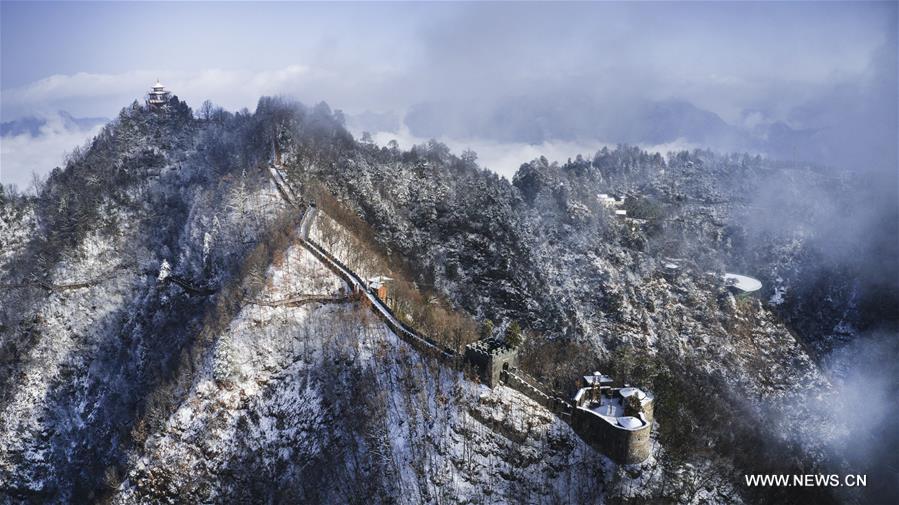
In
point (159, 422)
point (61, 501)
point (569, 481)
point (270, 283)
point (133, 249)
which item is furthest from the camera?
point (133, 249)

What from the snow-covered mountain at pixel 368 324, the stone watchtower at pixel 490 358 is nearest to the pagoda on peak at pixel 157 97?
the snow-covered mountain at pixel 368 324

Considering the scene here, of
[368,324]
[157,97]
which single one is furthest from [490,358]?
[157,97]

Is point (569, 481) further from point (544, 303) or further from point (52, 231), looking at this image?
point (52, 231)

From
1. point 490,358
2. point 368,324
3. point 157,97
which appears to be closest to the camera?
point 490,358

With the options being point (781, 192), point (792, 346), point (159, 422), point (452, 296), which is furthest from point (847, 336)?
point (159, 422)

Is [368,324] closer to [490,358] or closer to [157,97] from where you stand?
[490,358]

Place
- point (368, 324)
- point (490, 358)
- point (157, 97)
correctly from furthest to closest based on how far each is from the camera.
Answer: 1. point (157, 97)
2. point (368, 324)
3. point (490, 358)

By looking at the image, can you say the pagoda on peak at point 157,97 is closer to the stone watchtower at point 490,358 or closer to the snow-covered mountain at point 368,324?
the snow-covered mountain at point 368,324
